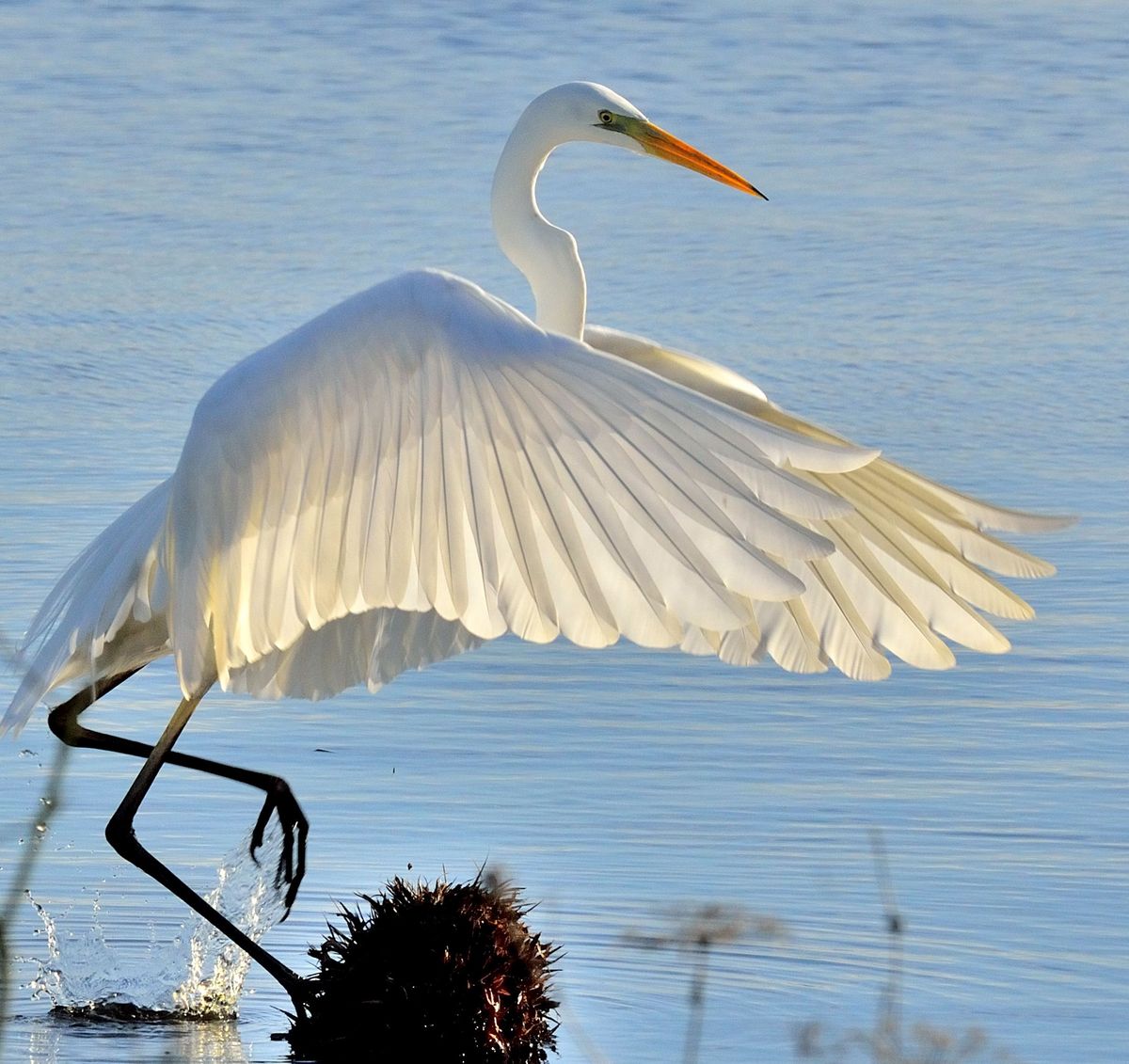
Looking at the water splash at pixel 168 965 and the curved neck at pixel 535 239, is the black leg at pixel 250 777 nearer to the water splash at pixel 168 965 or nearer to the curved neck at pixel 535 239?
the water splash at pixel 168 965

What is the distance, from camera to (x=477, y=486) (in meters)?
4.29

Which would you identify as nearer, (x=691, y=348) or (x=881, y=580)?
(x=881, y=580)

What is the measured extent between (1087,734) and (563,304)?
2.03 meters

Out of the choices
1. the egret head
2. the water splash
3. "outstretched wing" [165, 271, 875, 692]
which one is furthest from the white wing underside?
the egret head

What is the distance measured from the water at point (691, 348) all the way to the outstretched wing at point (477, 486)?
3.57 feet

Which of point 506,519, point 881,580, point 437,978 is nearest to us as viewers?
point 506,519

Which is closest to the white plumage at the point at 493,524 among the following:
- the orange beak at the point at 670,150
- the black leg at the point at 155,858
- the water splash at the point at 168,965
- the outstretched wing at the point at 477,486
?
the outstretched wing at the point at 477,486

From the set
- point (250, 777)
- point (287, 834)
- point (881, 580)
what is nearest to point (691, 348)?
point (250, 777)

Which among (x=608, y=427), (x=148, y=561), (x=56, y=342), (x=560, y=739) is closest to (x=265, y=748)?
(x=560, y=739)

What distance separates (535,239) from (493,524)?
6.41 feet

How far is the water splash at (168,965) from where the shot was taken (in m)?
5.27

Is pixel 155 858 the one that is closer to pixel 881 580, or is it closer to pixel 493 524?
pixel 881 580

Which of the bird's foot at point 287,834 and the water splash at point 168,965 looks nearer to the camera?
the water splash at point 168,965

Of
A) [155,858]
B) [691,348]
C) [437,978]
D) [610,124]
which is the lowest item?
[437,978]
